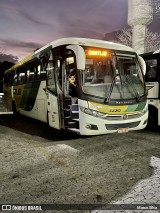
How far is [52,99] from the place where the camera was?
7.77 m

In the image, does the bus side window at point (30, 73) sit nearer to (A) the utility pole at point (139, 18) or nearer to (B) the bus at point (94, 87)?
(B) the bus at point (94, 87)

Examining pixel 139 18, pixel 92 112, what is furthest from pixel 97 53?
pixel 139 18

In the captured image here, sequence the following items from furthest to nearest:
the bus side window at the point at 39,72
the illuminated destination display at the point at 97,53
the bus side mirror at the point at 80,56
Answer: the bus side window at the point at 39,72 < the illuminated destination display at the point at 97,53 < the bus side mirror at the point at 80,56

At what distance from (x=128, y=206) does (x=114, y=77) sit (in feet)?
13.6

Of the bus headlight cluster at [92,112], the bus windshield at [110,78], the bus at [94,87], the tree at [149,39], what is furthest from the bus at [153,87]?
the tree at [149,39]

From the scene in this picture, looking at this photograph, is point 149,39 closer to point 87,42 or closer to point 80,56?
point 87,42

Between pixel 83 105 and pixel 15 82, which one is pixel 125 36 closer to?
pixel 15 82

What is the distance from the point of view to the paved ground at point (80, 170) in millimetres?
3834

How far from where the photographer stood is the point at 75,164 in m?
5.43

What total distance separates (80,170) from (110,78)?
9.77ft

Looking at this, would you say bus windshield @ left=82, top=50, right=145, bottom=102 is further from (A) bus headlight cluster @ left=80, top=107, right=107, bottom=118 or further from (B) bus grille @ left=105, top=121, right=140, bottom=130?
(B) bus grille @ left=105, top=121, right=140, bottom=130

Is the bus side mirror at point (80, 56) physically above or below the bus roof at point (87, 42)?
below

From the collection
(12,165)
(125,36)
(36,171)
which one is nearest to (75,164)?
(36,171)

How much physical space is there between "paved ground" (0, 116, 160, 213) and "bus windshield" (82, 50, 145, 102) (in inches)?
58.2
